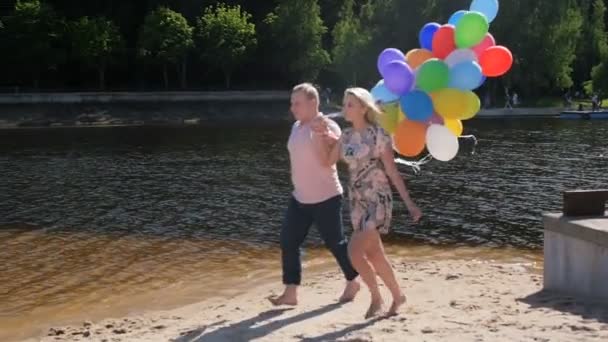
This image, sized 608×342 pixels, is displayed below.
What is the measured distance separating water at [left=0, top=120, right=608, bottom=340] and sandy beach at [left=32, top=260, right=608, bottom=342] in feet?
4.33

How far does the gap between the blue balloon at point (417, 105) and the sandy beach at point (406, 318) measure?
5.79ft

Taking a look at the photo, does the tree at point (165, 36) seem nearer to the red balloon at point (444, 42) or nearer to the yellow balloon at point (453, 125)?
the red balloon at point (444, 42)

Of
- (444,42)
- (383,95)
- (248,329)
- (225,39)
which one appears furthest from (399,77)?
(225,39)

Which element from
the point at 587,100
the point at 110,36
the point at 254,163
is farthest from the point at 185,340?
the point at 587,100

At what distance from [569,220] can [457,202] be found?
997cm

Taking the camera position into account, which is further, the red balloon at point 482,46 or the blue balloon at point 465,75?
the red balloon at point 482,46

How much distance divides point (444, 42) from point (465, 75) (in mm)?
586

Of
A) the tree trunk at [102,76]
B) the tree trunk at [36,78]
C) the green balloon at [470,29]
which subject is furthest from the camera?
the tree trunk at [102,76]

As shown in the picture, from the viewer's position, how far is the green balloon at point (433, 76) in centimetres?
738

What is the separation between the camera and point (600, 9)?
69.4m

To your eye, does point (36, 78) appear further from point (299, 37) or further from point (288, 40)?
point (299, 37)

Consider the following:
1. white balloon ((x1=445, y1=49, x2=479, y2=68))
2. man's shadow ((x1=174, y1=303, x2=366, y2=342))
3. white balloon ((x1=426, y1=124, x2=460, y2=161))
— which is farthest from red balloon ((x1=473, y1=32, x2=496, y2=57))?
man's shadow ((x1=174, y1=303, x2=366, y2=342))

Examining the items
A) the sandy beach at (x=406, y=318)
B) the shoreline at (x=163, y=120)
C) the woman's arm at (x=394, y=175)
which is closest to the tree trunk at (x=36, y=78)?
the shoreline at (x=163, y=120)

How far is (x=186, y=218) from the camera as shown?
1555cm
